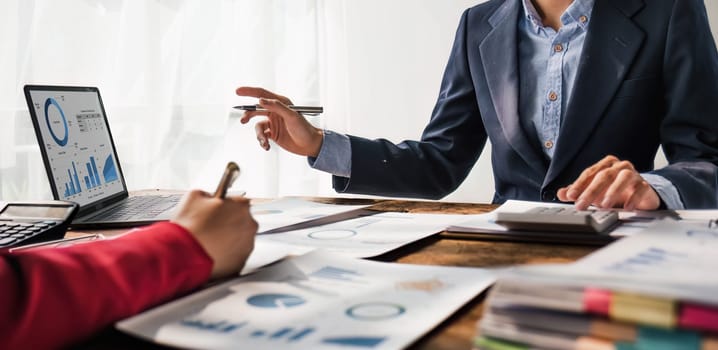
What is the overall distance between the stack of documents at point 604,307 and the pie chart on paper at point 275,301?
179 millimetres

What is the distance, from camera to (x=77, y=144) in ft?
4.16

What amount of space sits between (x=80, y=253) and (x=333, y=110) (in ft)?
8.33

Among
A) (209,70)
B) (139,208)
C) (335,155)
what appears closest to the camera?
(139,208)

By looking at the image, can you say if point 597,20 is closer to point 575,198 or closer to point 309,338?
point 575,198

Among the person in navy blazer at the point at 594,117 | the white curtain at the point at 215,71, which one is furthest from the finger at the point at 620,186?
the white curtain at the point at 215,71

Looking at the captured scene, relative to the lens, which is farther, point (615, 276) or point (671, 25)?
point (671, 25)

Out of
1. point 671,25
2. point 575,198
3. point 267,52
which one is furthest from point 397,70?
point 575,198

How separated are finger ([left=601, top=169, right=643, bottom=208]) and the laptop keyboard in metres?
0.70

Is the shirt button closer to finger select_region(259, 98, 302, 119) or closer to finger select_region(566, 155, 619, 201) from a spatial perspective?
finger select_region(566, 155, 619, 201)

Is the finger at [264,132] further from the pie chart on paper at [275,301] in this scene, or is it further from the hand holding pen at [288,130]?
the pie chart on paper at [275,301]

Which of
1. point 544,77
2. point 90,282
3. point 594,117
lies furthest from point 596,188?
point 90,282

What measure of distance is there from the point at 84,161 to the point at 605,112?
3.22 ft

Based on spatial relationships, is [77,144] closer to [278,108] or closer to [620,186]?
[278,108]

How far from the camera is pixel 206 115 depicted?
2.61 m
